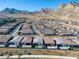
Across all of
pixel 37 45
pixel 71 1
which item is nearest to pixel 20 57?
pixel 37 45

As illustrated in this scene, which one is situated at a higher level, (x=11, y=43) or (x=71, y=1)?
(x=71, y=1)

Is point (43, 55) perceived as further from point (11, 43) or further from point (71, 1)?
point (71, 1)

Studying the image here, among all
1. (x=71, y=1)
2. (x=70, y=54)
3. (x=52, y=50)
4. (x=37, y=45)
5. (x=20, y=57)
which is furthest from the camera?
(x=71, y=1)

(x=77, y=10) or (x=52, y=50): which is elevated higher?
(x=77, y=10)

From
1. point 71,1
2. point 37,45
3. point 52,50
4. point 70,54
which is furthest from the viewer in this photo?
point 71,1

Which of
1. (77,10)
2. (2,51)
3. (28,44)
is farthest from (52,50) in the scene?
(77,10)

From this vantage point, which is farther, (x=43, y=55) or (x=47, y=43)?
(x=47, y=43)

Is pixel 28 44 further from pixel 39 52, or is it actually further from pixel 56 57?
pixel 56 57

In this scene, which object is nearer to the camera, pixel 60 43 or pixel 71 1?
pixel 60 43

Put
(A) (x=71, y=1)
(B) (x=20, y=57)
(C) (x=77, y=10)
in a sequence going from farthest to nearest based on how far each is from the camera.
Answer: (A) (x=71, y=1), (C) (x=77, y=10), (B) (x=20, y=57)
